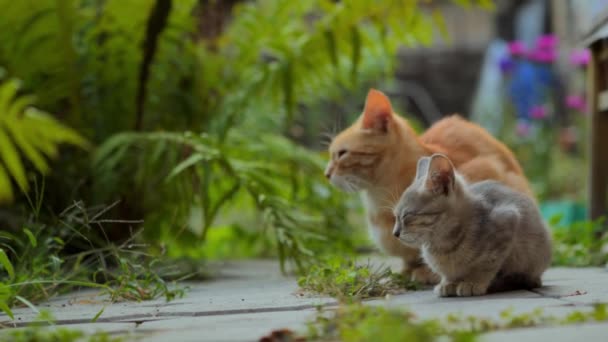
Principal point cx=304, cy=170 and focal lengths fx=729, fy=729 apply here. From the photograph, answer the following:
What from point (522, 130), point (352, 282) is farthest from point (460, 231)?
point (522, 130)

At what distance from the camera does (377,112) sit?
288 cm

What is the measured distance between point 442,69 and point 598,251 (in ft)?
24.9

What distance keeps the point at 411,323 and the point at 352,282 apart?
0.83 meters

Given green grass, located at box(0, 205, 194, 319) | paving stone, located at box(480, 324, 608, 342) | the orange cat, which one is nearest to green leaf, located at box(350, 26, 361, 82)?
the orange cat

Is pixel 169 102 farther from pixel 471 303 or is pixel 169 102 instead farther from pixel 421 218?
pixel 471 303

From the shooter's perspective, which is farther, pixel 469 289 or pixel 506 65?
pixel 506 65

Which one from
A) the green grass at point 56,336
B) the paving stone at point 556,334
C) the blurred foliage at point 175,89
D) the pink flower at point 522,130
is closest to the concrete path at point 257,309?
the paving stone at point 556,334

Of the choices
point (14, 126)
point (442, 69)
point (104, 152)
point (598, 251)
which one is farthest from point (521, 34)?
point (14, 126)

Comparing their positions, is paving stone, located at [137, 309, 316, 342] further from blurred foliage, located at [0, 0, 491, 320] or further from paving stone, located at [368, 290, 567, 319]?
blurred foliage, located at [0, 0, 491, 320]

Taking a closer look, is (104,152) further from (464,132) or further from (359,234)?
(359,234)

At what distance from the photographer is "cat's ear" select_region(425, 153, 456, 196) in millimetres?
2229

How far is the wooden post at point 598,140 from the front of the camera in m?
3.79

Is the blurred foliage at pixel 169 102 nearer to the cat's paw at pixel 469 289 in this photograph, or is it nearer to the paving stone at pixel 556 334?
the cat's paw at pixel 469 289

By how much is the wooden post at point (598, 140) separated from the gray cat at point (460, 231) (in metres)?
1.66
